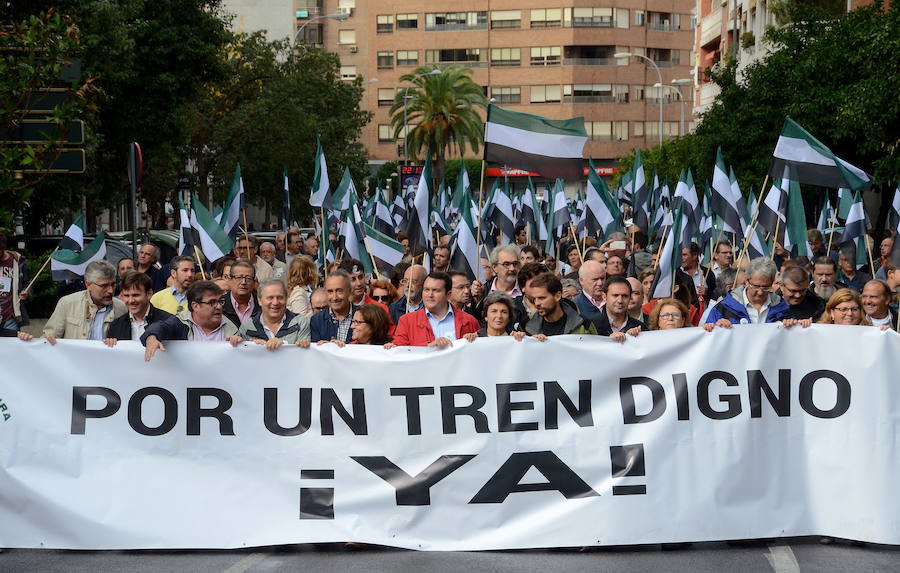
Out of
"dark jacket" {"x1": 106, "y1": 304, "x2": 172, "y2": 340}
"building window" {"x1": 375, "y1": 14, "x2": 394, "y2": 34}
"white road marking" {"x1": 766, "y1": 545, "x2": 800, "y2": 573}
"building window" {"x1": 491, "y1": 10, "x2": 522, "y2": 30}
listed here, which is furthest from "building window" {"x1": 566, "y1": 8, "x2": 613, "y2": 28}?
"white road marking" {"x1": 766, "y1": 545, "x2": 800, "y2": 573}

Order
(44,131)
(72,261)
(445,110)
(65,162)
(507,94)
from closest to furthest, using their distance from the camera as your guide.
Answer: (44,131) → (65,162) → (72,261) → (445,110) → (507,94)

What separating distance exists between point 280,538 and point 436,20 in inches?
3931

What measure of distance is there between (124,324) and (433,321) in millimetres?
1862

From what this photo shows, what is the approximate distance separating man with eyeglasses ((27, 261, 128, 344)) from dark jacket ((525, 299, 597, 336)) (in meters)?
2.58

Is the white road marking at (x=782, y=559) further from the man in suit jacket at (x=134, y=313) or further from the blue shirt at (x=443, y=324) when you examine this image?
the man in suit jacket at (x=134, y=313)

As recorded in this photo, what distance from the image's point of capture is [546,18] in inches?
4058

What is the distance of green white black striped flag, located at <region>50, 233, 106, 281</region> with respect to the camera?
1336 cm

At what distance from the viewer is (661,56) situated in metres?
106

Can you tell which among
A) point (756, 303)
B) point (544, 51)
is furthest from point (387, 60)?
point (756, 303)

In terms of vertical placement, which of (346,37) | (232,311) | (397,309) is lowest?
(397,309)

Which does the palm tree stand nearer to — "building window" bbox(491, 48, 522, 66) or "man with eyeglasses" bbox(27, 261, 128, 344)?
"building window" bbox(491, 48, 522, 66)

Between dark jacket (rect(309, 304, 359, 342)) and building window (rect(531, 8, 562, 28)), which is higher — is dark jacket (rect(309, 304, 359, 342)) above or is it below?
below

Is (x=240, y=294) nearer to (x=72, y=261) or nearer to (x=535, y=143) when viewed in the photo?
(x=535, y=143)

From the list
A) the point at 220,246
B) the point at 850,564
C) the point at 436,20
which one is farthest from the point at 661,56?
the point at 850,564
